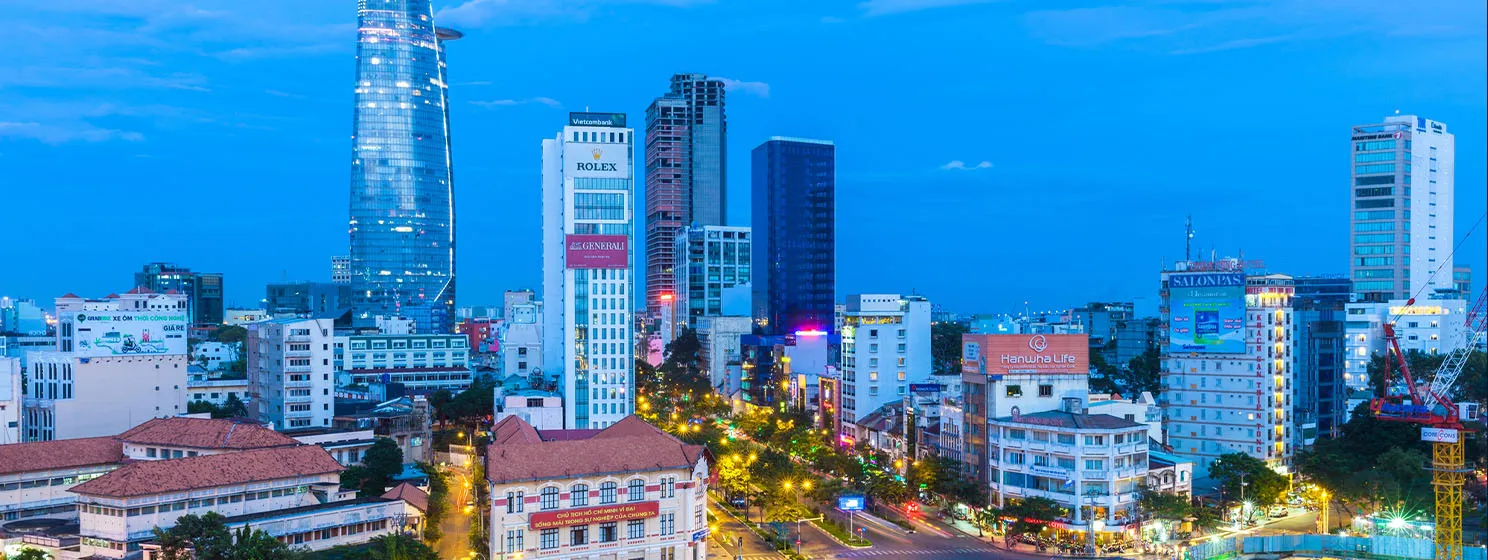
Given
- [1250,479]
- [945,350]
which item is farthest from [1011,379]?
[945,350]

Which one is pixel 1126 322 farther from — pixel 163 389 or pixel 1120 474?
pixel 163 389

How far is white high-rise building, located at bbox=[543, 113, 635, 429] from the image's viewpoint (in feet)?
303

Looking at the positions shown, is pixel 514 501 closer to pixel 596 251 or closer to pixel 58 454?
pixel 58 454

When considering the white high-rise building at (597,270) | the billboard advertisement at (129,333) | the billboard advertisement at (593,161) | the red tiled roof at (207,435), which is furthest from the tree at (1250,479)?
the billboard advertisement at (129,333)

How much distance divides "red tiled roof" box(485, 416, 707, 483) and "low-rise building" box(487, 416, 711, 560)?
2.0 inches

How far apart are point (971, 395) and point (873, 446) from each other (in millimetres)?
22195

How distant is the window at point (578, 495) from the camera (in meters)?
56.1

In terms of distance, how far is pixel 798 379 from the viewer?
121125 millimetres

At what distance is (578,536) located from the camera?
186 feet

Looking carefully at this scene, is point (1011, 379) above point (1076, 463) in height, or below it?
above

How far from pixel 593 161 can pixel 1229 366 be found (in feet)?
176

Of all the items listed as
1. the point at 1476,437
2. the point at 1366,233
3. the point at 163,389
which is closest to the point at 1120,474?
the point at 1476,437

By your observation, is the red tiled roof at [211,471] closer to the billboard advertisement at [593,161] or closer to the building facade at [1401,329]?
the billboard advertisement at [593,161]

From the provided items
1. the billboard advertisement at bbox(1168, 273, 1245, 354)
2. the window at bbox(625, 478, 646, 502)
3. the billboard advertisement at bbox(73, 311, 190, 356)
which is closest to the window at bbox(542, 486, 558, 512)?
the window at bbox(625, 478, 646, 502)
